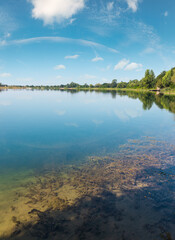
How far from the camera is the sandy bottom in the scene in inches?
224

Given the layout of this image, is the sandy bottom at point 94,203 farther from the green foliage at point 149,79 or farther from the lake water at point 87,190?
the green foliage at point 149,79

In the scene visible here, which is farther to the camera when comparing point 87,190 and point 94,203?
point 87,190

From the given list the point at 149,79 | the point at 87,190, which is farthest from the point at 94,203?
the point at 149,79

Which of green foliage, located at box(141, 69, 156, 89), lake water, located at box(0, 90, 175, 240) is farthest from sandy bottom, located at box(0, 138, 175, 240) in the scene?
green foliage, located at box(141, 69, 156, 89)

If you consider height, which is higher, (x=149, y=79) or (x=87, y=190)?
(x=149, y=79)

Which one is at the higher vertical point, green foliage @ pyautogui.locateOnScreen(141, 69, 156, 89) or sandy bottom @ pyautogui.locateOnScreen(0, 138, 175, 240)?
green foliage @ pyautogui.locateOnScreen(141, 69, 156, 89)

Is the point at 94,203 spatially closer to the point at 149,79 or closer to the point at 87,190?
the point at 87,190

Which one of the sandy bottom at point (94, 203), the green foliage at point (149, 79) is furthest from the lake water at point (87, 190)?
the green foliage at point (149, 79)

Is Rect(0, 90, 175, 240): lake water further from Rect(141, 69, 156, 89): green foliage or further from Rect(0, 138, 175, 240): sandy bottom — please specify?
Rect(141, 69, 156, 89): green foliage

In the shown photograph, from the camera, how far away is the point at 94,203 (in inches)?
280

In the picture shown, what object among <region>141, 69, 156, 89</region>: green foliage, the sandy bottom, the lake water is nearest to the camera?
the sandy bottom

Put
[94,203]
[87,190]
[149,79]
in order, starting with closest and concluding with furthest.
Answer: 1. [94,203]
2. [87,190]
3. [149,79]

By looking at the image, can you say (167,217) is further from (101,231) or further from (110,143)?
(110,143)

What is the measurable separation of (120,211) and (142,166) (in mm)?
4761
